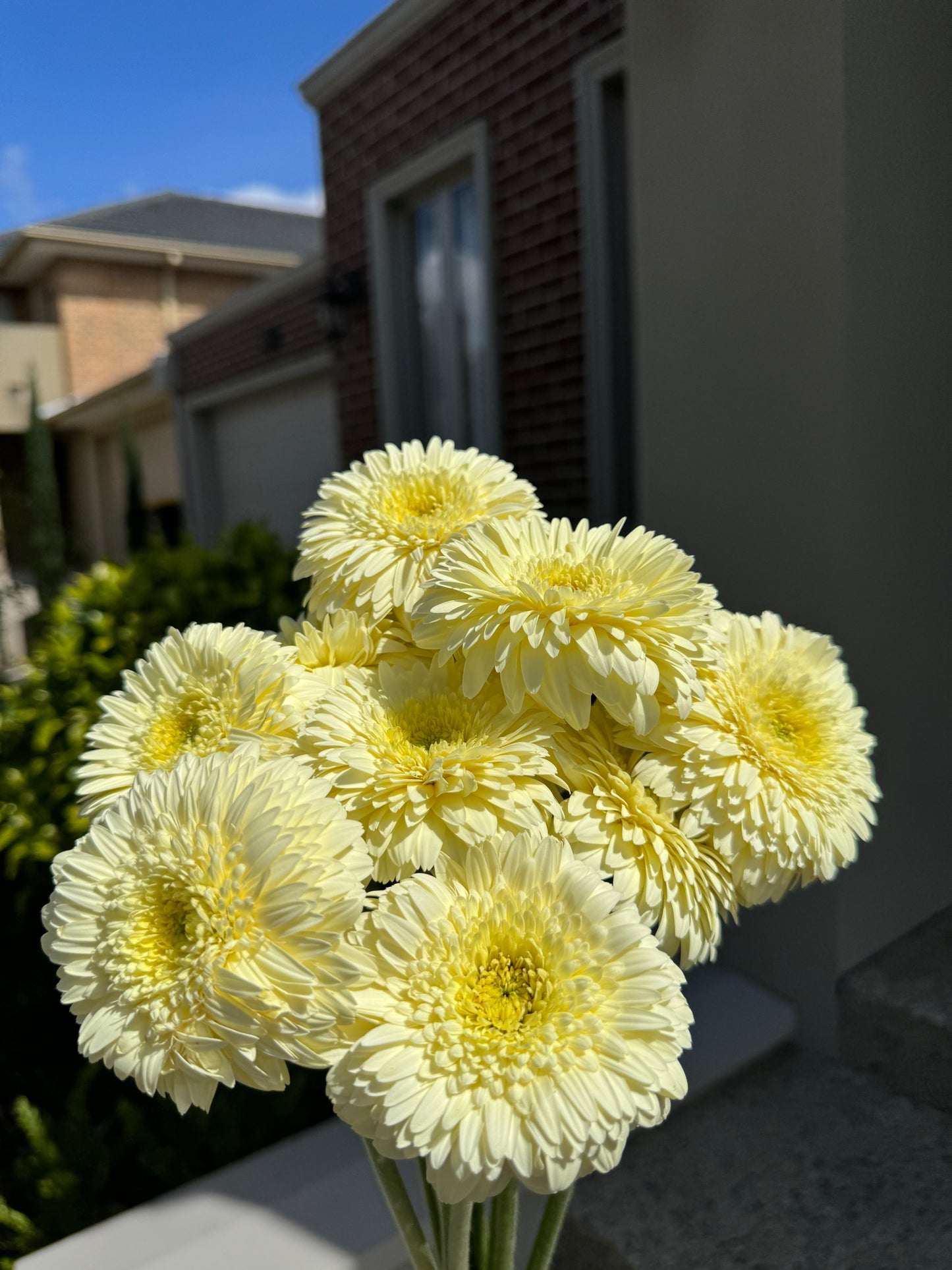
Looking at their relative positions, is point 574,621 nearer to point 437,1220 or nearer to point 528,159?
point 437,1220

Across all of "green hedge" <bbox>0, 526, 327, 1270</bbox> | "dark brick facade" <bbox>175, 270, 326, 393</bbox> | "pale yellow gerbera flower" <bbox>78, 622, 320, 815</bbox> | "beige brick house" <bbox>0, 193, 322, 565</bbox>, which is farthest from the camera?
"beige brick house" <bbox>0, 193, 322, 565</bbox>

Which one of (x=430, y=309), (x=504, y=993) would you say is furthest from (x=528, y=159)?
(x=504, y=993)

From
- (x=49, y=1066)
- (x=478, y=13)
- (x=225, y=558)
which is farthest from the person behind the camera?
Answer: (x=478, y=13)

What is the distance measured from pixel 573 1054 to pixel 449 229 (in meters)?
4.95

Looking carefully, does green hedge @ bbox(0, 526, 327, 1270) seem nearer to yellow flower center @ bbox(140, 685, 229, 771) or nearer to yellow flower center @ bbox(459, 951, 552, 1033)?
yellow flower center @ bbox(140, 685, 229, 771)

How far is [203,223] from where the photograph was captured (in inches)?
706

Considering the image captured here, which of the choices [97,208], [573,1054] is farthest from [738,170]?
[97,208]

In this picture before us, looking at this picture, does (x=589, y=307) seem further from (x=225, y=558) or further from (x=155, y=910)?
(x=155, y=910)

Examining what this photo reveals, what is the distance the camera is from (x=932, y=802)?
1845 mm

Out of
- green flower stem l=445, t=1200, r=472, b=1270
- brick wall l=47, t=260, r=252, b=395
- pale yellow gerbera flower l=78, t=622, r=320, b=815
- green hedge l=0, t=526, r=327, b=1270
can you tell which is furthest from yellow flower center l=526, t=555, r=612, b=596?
brick wall l=47, t=260, r=252, b=395

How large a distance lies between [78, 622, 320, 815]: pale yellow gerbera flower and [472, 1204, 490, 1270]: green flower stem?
0.52m

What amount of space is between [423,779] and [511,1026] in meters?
0.18

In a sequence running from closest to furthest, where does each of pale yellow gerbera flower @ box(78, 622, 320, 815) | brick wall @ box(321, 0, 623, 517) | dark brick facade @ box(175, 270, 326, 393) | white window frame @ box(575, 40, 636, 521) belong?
pale yellow gerbera flower @ box(78, 622, 320, 815)
white window frame @ box(575, 40, 636, 521)
brick wall @ box(321, 0, 623, 517)
dark brick facade @ box(175, 270, 326, 393)

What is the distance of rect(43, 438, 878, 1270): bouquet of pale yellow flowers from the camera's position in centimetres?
55
